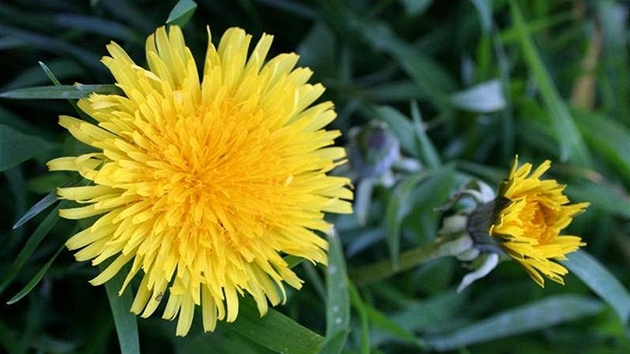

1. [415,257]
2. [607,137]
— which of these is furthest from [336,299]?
[607,137]

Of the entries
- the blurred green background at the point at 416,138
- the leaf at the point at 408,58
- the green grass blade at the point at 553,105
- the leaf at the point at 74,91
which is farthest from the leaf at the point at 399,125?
the leaf at the point at 74,91

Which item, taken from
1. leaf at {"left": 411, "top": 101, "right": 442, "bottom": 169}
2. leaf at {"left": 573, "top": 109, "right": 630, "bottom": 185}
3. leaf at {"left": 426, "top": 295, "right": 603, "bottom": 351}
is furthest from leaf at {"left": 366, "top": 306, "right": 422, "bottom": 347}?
leaf at {"left": 573, "top": 109, "right": 630, "bottom": 185}

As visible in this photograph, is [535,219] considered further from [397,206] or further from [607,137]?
[607,137]

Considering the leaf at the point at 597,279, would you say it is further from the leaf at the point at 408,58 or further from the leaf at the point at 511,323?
the leaf at the point at 408,58

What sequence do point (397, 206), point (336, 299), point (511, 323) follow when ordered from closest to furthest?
1. point (336, 299)
2. point (397, 206)
3. point (511, 323)

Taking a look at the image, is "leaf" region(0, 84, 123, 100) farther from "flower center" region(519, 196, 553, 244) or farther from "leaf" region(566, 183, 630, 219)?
"leaf" region(566, 183, 630, 219)

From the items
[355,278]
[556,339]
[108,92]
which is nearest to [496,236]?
[355,278]
